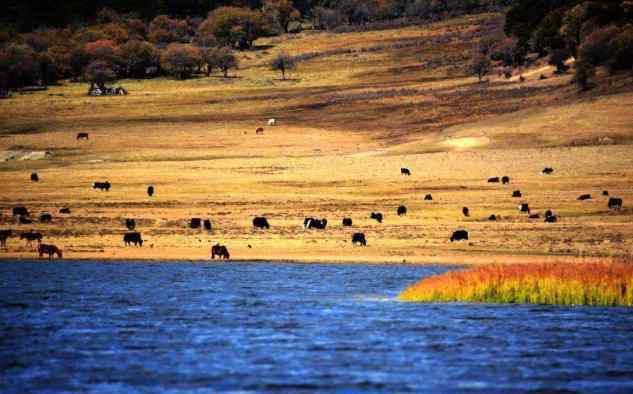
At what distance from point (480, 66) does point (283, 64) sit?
2923 centimetres

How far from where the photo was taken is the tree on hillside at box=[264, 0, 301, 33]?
188500 millimetres

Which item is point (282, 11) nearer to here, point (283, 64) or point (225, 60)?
point (225, 60)

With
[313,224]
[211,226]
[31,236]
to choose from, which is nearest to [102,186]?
[211,226]

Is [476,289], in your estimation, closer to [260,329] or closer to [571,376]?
[260,329]

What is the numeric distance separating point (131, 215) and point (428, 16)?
129 metres

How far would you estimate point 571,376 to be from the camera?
21891 mm

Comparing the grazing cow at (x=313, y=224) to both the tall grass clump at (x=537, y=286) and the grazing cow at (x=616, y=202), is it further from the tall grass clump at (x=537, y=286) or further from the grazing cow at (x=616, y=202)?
the tall grass clump at (x=537, y=286)

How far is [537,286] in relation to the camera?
1223 inches

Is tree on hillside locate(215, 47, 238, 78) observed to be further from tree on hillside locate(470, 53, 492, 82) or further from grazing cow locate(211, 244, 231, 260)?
grazing cow locate(211, 244, 231, 260)

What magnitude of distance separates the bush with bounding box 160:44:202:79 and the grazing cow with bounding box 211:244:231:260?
99588 millimetres

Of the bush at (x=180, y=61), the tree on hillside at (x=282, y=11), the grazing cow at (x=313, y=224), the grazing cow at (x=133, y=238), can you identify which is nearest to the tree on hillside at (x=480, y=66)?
the bush at (x=180, y=61)

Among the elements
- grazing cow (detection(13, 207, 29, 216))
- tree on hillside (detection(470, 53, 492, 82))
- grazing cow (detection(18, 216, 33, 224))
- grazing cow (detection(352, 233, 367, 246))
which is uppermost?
tree on hillside (detection(470, 53, 492, 82))

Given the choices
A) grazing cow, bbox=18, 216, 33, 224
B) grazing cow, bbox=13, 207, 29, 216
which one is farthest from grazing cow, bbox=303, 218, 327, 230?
grazing cow, bbox=13, 207, 29, 216

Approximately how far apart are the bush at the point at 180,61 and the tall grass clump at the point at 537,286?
111 meters
